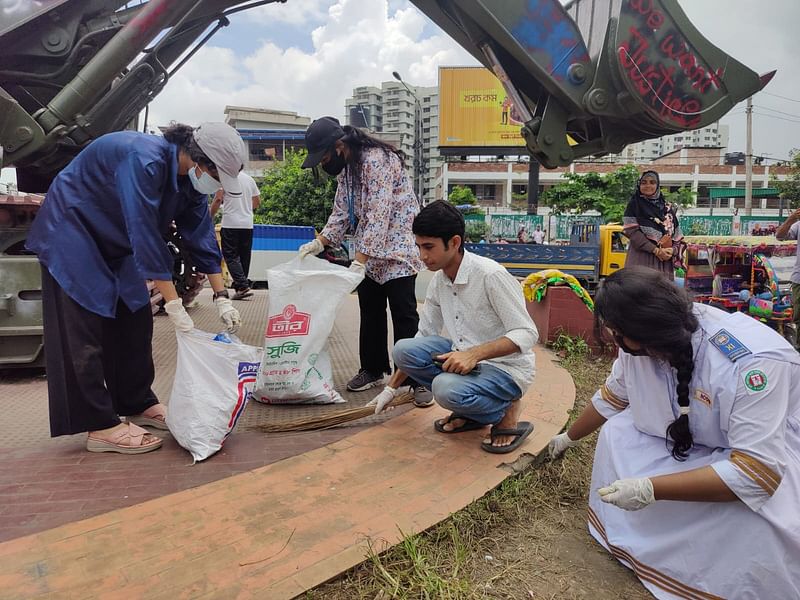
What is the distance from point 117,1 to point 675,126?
10.9 feet

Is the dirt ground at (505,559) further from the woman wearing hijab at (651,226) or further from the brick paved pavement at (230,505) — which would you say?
the woman wearing hijab at (651,226)

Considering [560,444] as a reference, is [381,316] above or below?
above

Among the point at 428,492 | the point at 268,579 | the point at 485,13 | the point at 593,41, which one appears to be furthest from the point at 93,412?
the point at 593,41

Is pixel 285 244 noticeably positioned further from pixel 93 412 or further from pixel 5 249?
pixel 93 412

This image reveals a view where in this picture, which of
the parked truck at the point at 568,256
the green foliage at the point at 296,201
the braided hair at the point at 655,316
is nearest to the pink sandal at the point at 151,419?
the braided hair at the point at 655,316

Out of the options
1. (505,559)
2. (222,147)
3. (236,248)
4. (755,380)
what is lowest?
(505,559)

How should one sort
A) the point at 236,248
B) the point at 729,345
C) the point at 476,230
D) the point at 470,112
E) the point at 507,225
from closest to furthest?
the point at 729,345 < the point at 236,248 < the point at 476,230 < the point at 507,225 < the point at 470,112

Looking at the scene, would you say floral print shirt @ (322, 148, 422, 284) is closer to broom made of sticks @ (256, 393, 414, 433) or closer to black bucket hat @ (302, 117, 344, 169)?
black bucket hat @ (302, 117, 344, 169)

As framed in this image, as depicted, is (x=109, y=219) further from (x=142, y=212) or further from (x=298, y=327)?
(x=298, y=327)

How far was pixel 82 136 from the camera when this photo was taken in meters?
3.15

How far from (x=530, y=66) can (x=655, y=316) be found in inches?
77.7

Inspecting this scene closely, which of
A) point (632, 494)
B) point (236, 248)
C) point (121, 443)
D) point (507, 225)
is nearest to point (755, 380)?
point (632, 494)

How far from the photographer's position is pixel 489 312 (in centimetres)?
226

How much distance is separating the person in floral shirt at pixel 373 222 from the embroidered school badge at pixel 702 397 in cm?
153
